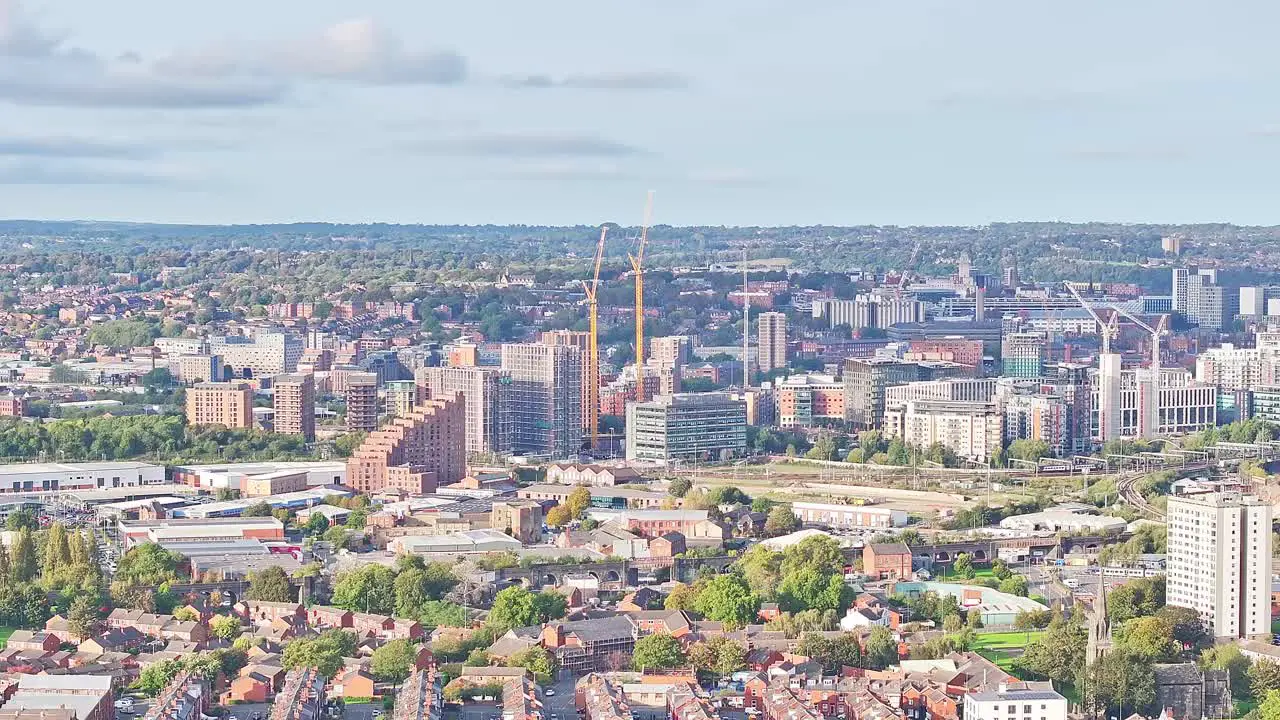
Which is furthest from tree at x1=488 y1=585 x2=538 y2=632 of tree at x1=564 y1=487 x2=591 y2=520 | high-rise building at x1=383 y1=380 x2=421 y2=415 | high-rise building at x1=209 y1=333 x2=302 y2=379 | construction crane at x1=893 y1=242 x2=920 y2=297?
construction crane at x1=893 y1=242 x2=920 y2=297

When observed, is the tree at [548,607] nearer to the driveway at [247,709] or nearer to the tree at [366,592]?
the tree at [366,592]

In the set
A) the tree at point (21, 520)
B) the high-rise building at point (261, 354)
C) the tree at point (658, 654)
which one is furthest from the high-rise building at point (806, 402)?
the tree at point (658, 654)

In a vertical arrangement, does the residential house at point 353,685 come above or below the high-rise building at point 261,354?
below

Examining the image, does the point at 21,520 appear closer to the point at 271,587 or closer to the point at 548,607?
the point at 271,587

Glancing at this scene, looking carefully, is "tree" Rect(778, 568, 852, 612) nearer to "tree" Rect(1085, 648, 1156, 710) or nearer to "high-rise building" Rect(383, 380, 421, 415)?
"tree" Rect(1085, 648, 1156, 710)

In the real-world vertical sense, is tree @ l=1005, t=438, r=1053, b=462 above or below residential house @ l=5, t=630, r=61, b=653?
below

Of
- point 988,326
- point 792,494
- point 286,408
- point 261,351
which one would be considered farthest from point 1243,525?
point 988,326
